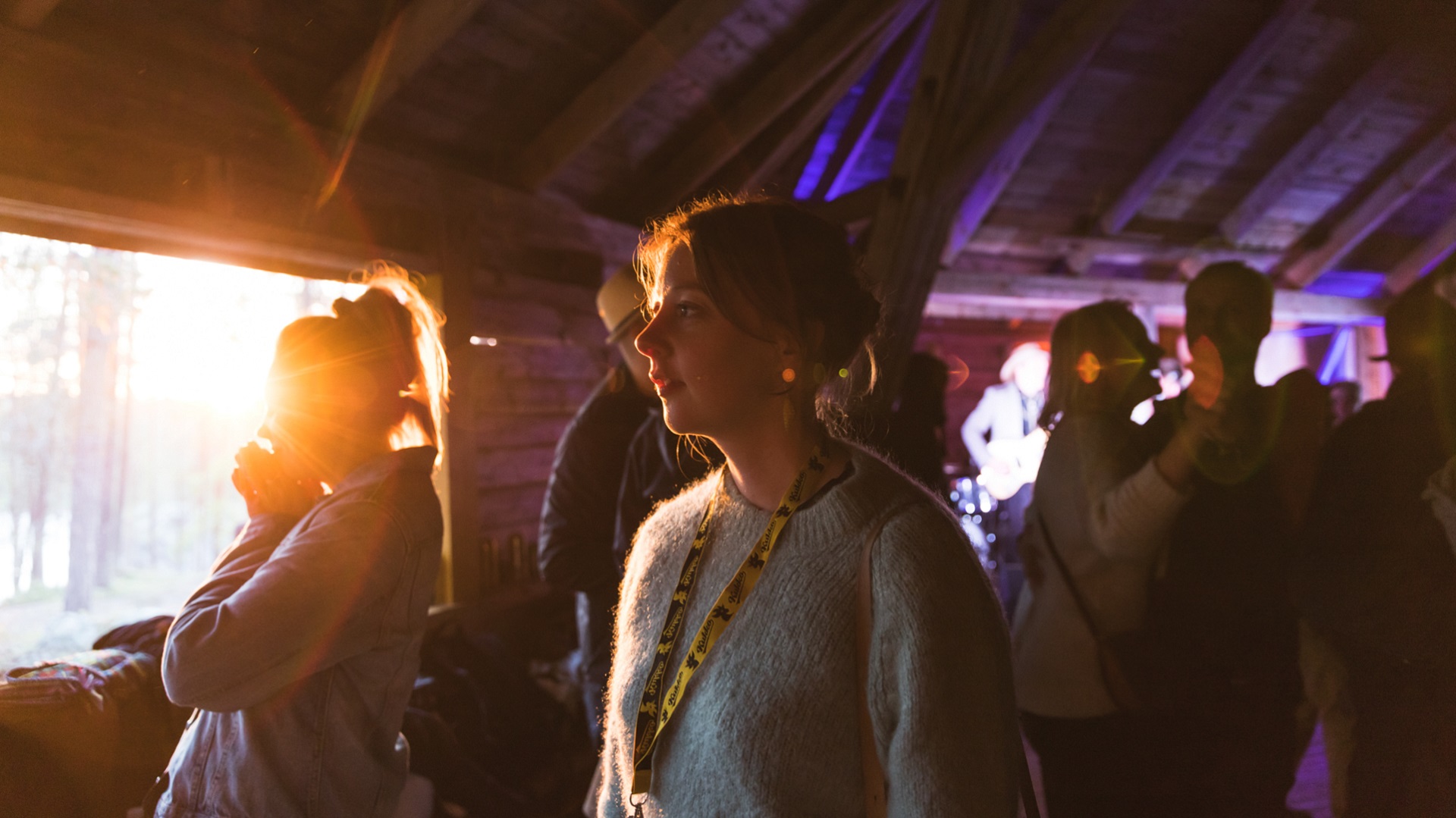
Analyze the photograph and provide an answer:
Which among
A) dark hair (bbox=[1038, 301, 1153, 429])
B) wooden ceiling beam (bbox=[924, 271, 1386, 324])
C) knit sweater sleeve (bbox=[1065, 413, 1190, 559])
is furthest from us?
wooden ceiling beam (bbox=[924, 271, 1386, 324])

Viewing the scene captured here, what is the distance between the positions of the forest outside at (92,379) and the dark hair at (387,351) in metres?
4.16

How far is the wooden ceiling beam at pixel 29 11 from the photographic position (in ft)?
7.44

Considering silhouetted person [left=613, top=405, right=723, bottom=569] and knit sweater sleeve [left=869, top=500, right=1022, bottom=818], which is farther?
silhouetted person [left=613, top=405, right=723, bottom=569]

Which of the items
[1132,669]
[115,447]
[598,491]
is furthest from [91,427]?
[1132,669]

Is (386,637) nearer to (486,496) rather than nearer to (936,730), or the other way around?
(936,730)

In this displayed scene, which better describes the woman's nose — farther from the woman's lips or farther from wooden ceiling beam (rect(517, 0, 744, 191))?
wooden ceiling beam (rect(517, 0, 744, 191))

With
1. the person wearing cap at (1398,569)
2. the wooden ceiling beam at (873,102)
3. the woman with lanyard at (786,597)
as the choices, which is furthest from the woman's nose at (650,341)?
the wooden ceiling beam at (873,102)

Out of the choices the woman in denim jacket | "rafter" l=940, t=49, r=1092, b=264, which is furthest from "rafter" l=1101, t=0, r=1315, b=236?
the woman in denim jacket

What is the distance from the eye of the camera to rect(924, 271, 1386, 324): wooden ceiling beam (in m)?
7.08

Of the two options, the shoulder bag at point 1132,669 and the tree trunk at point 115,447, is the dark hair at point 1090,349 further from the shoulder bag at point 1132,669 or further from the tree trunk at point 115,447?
the tree trunk at point 115,447

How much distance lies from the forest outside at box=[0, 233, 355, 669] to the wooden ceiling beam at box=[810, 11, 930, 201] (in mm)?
3952

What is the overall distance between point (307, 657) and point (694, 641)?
0.85 meters

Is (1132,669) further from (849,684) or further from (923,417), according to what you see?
(923,417)

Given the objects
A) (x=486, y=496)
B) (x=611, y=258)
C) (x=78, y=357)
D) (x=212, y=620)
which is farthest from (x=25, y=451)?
(x=212, y=620)
